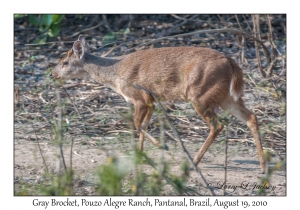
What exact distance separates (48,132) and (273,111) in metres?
3.25

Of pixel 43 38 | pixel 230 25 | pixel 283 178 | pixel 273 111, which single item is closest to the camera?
pixel 283 178

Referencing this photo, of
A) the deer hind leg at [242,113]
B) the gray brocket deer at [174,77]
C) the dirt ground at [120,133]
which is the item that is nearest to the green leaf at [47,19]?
the dirt ground at [120,133]

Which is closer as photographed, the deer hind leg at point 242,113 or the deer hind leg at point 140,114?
the deer hind leg at point 242,113

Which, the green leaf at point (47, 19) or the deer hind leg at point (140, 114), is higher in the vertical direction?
the green leaf at point (47, 19)

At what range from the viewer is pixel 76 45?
841cm

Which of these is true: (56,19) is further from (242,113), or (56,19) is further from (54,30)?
(242,113)

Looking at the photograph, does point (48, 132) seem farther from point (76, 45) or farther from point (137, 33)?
Result: point (137, 33)

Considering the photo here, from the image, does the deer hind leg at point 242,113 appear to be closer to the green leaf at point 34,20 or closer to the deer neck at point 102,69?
the deer neck at point 102,69

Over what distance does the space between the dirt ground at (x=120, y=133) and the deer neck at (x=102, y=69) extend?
1.50 feet

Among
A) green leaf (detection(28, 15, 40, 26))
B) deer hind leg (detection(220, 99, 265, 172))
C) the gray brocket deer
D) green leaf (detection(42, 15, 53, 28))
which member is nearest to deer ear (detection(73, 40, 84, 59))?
the gray brocket deer

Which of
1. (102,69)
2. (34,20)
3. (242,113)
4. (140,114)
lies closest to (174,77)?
(140,114)

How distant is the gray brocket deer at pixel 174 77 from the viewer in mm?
7246
